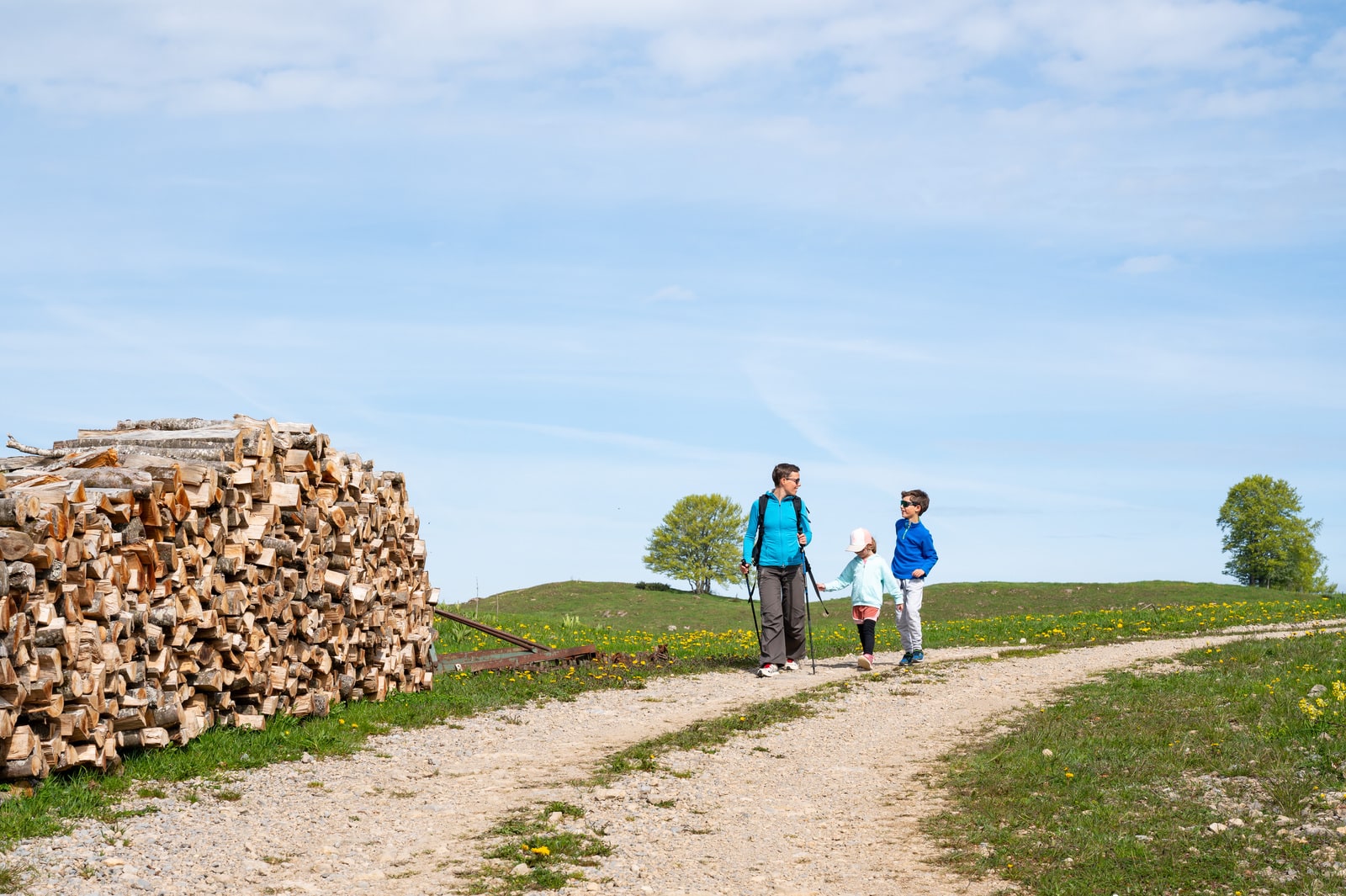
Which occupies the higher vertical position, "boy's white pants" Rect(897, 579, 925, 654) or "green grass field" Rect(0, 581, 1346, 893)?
"boy's white pants" Rect(897, 579, 925, 654)

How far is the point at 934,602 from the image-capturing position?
1735 inches

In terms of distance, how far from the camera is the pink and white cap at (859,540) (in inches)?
678

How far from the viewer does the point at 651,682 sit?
15.7 meters

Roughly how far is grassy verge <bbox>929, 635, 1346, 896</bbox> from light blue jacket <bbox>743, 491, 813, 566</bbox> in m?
4.68

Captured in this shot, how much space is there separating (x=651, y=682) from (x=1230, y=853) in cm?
945

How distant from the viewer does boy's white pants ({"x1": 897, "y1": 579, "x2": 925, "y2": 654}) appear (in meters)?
17.2

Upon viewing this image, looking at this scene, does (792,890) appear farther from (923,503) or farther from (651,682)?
(923,503)

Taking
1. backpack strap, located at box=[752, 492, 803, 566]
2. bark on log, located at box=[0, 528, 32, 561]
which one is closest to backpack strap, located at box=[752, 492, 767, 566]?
backpack strap, located at box=[752, 492, 803, 566]

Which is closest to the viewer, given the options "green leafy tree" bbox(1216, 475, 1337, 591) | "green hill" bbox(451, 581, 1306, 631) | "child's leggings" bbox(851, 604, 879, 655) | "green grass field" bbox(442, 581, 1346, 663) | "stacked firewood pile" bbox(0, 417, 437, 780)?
"stacked firewood pile" bbox(0, 417, 437, 780)

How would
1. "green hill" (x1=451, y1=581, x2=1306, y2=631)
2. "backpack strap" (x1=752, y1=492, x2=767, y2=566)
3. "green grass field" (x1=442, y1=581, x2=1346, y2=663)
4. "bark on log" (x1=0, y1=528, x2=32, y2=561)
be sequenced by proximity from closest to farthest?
"bark on log" (x1=0, y1=528, x2=32, y2=561)
"backpack strap" (x1=752, y1=492, x2=767, y2=566)
"green grass field" (x1=442, y1=581, x2=1346, y2=663)
"green hill" (x1=451, y1=581, x2=1306, y2=631)

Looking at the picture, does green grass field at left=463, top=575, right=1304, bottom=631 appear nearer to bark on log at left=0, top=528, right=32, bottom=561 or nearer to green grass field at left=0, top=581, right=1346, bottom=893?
green grass field at left=0, top=581, right=1346, bottom=893

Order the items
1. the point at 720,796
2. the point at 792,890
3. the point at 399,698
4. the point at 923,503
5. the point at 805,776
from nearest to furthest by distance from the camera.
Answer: the point at 792,890 < the point at 720,796 < the point at 805,776 < the point at 399,698 < the point at 923,503

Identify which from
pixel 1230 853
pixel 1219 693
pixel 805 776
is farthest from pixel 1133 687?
pixel 1230 853

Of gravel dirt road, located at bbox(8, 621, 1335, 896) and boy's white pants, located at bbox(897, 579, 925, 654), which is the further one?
boy's white pants, located at bbox(897, 579, 925, 654)
